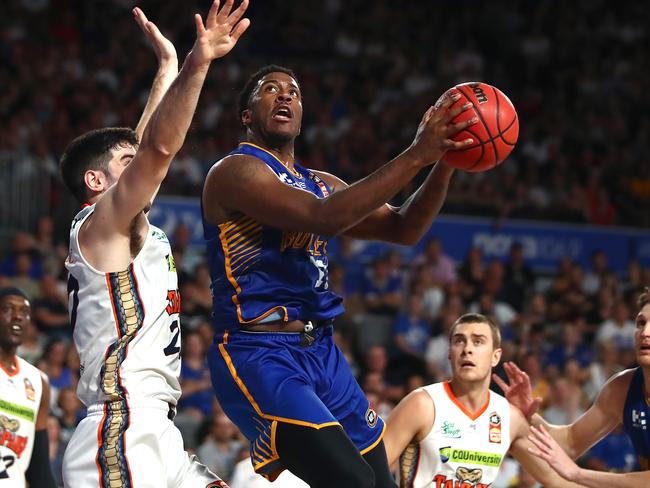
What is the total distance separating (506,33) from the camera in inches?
677

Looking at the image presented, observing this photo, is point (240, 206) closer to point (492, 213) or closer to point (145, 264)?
point (145, 264)

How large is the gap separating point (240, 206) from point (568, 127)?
11.9 metres

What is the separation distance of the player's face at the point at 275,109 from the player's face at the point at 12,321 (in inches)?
79.1

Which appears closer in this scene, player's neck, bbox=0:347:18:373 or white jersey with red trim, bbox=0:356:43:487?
white jersey with red trim, bbox=0:356:43:487

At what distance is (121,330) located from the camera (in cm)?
379

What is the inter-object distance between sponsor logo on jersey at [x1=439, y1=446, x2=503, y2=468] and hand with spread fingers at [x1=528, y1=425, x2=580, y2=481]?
661 mm

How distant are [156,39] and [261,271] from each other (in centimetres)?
119

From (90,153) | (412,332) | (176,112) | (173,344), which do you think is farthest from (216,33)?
(412,332)

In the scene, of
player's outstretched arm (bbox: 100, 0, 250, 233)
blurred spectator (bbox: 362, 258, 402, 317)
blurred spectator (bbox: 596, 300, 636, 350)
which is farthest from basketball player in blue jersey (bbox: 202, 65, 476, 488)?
blurred spectator (bbox: 596, 300, 636, 350)

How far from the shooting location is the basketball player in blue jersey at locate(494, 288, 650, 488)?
4.64 metres

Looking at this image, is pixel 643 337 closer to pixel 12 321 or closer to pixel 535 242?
pixel 12 321

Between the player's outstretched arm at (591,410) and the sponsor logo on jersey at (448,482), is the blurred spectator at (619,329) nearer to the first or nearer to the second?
the player's outstretched arm at (591,410)

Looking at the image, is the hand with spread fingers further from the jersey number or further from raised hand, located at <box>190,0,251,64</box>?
raised hand, located at <box>190,0,251,64</box>

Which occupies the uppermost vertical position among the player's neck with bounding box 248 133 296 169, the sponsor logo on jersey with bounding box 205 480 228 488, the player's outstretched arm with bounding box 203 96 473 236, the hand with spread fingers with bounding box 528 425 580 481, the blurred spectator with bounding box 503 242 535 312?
the blurred spectator with bounding box 503 242 535 312
